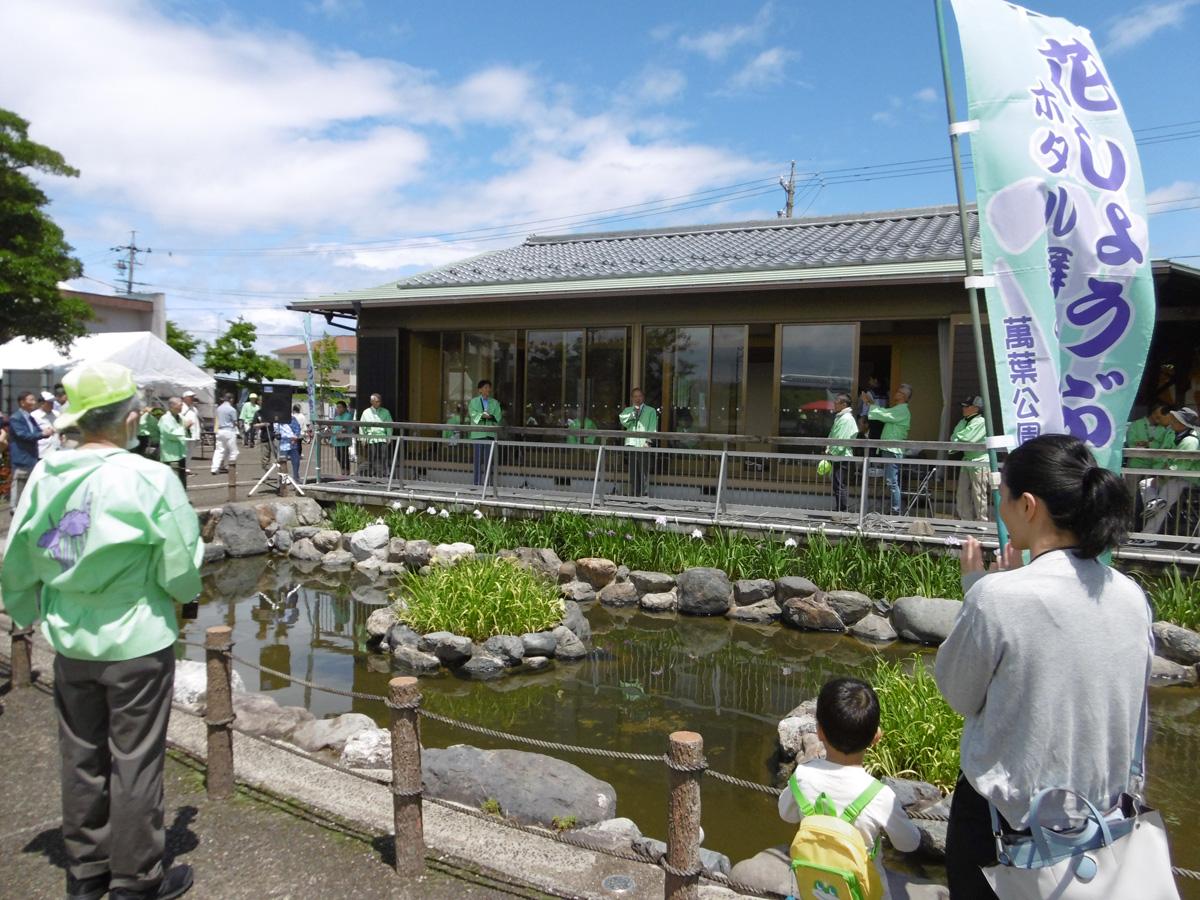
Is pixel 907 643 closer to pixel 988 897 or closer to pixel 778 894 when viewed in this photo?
pixel 778 894

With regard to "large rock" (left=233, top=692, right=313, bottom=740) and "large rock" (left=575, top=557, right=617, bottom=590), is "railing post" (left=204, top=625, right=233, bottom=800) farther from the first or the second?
"large rock" (left=575, top=557, right=617, bottom=590)

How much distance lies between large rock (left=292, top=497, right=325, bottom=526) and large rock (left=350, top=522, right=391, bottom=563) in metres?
1.53

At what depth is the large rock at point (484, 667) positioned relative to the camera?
25.0 ft

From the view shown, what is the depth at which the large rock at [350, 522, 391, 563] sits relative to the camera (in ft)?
39.0

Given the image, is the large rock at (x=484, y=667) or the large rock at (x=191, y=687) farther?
the large rock at (x=484, y=667)

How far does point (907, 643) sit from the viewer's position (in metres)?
8.55

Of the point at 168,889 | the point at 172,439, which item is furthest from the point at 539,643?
the point at 172,439

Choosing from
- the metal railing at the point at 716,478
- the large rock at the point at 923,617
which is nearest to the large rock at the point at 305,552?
the metal railing at the point at 716,478

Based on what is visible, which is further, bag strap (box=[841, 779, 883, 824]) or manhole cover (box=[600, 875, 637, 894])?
manhole cover (box=[600, 875, 637, 894])

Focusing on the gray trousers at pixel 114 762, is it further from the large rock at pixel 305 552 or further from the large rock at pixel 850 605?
the large rock at pixel 305 552

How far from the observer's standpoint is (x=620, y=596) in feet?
32.7

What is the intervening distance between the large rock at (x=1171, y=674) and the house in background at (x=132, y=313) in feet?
109

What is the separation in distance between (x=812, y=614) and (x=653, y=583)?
1.88 metres

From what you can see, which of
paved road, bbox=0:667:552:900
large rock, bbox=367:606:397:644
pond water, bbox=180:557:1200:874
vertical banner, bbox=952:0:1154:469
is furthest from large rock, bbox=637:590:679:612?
vertical banner, bbox=952:0:1154:469
